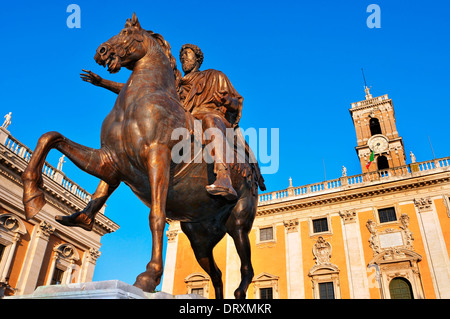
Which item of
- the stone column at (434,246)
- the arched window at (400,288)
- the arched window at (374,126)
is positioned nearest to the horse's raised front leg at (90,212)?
the stone column at (434,246)

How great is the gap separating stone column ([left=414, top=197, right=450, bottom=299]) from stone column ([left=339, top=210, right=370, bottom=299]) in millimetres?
4109

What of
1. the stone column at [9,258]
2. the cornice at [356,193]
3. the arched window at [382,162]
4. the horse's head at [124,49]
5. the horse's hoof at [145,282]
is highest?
the arched window at [382,162]

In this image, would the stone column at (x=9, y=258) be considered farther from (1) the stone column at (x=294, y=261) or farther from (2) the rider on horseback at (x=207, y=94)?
(2) the rider on horseback at (x=207, y=94)

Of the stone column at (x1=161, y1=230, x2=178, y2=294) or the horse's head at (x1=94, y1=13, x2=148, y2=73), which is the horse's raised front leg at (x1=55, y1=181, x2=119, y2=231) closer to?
the horse's head at (x1=94, y1=13, x2=148, y2=73)

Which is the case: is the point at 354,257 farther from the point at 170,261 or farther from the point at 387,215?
the point at 170,261

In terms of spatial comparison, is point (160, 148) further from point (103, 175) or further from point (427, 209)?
point (427, 209)

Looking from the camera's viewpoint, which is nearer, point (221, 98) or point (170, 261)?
point (221, 98)

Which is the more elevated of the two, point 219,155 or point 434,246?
point 434,246

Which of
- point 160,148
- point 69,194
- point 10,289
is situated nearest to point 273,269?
point 69,194

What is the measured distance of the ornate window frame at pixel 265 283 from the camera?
26312 millimetres

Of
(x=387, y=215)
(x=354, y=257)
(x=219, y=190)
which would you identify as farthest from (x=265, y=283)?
(x=219, y=190)

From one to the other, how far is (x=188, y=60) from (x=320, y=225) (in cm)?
2526

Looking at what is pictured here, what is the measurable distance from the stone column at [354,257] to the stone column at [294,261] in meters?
3.46

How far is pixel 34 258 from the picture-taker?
67.6 feet
